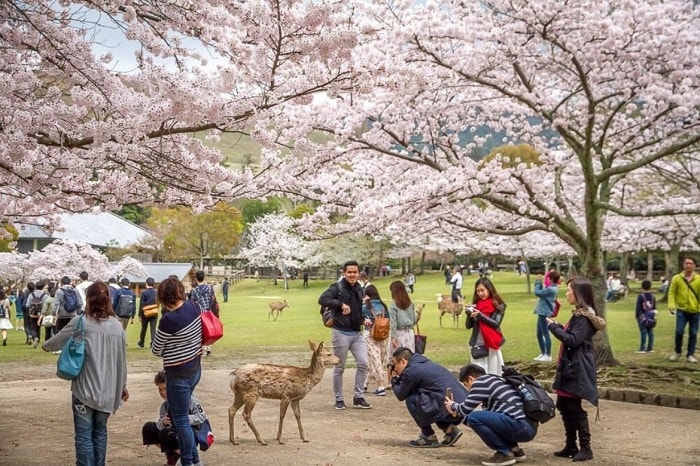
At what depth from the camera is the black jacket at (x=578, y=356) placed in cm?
690

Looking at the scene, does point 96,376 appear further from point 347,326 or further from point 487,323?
point 487,323

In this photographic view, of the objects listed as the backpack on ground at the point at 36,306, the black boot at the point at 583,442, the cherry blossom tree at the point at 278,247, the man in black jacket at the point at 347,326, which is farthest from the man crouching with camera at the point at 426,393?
the cherry blossom tree at the point at 278,247

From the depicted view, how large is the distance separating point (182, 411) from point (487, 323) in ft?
14.7

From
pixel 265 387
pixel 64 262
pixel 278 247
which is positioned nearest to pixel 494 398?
pixel 265 387

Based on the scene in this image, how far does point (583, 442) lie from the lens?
6918mm

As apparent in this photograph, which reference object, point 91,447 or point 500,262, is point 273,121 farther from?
point 500,262

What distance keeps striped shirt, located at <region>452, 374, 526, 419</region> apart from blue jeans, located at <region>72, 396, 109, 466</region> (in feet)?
9.67

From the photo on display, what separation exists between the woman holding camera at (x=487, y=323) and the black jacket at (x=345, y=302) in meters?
1.35

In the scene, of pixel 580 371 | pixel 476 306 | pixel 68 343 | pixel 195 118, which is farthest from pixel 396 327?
pixel 68 343

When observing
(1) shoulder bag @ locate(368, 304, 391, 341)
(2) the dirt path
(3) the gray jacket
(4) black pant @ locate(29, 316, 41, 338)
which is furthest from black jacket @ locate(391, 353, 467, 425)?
(4) black pant @ locate(29, 316, 41, 338)

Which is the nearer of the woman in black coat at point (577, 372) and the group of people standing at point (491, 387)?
the group of people standing at point (491, 387)

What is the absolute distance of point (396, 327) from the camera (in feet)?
Answer: 36.7

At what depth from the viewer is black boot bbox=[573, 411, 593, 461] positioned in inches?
271

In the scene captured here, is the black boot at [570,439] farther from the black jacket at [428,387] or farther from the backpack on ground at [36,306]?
the backpack on ground at [36,306]
